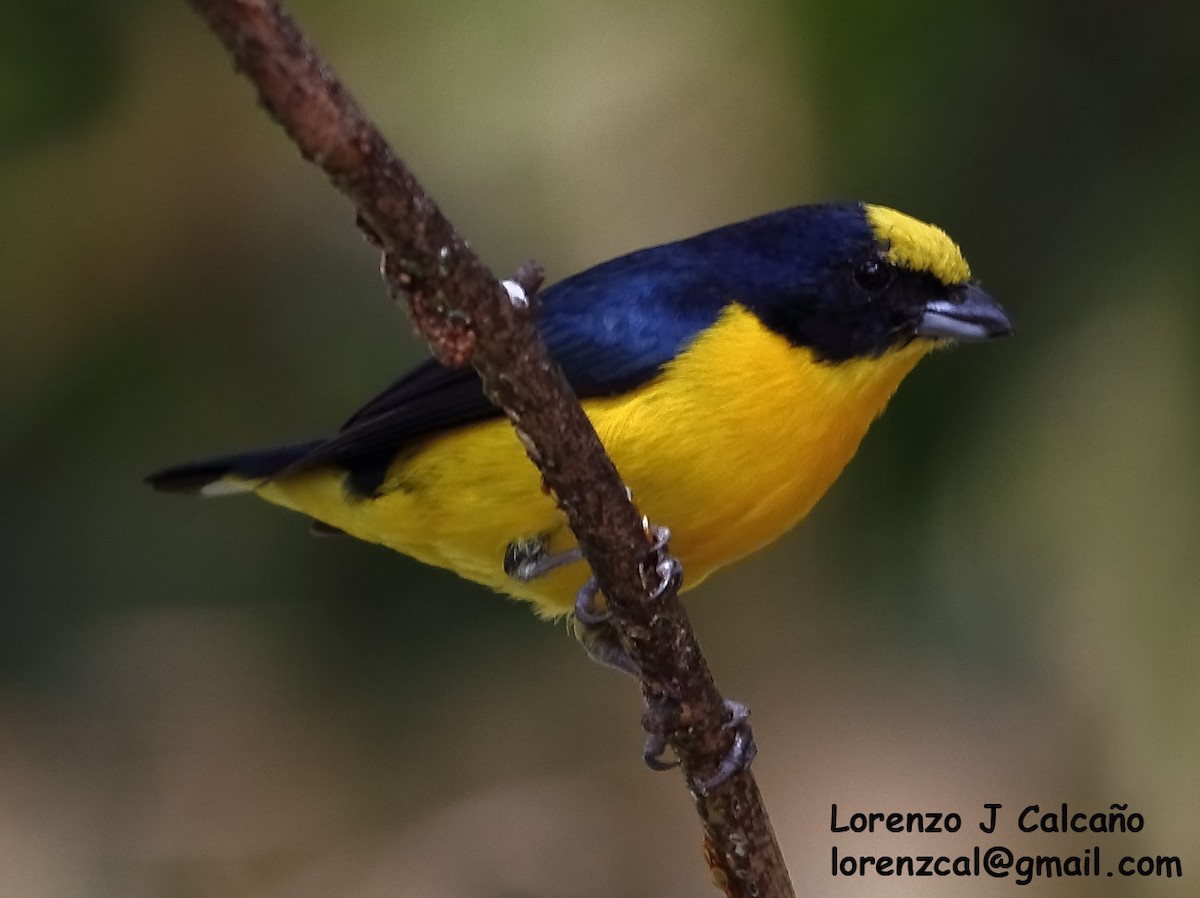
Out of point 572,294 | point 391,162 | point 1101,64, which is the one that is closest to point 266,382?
point 572,294

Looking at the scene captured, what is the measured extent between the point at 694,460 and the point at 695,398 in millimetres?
145

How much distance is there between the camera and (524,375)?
202cm

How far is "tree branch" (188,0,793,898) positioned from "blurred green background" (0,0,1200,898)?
210 cm

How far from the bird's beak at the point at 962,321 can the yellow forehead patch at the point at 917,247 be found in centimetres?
7

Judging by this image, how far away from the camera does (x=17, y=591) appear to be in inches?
223

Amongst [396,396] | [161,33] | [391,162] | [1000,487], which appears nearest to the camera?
[391,162]

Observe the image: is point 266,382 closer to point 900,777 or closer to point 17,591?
point 17,591

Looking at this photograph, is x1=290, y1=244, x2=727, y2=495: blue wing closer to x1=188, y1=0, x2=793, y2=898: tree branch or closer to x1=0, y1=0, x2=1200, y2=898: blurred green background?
x1=188, y1=0, x2=793, y2=898: tree branch

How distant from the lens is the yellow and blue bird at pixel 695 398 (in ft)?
10.4

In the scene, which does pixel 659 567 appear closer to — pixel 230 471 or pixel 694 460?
pixel 694 460

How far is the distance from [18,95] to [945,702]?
3767 millimetres

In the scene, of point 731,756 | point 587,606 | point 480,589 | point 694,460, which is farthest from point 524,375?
point 480,589

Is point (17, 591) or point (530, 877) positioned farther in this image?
point (17, 591)

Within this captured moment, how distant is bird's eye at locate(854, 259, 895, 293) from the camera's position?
3424 millimetres
